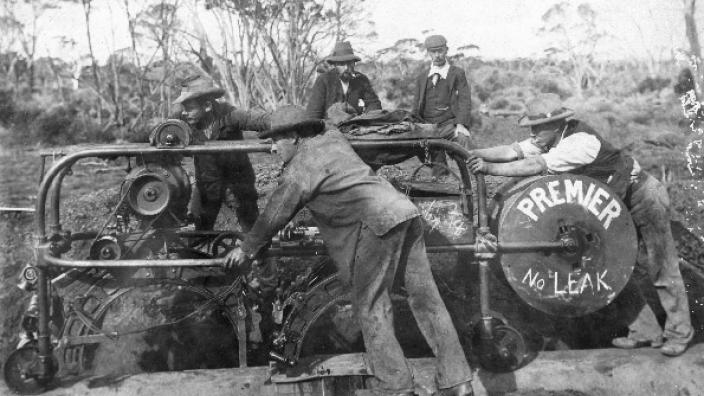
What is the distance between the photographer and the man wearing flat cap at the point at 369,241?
3666mm

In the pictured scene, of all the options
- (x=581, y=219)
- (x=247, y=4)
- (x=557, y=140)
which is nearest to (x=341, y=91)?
(x=557, y=140)

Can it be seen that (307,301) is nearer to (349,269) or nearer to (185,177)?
(349,269)

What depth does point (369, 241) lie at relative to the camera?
372cm

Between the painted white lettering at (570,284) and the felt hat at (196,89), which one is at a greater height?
the felt hat at (196,89)

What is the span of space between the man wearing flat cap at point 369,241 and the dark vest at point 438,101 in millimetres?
3550

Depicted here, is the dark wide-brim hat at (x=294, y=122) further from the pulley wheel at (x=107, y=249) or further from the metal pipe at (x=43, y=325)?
the metal pipe at (x=43, y=325)

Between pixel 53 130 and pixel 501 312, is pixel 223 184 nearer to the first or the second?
pixel 501 312

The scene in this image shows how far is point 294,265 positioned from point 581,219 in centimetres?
258

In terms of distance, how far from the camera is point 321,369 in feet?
13.2

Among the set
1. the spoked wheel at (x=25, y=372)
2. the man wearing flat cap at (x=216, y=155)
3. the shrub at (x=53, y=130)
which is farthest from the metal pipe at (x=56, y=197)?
the shrub at (x=53, y=130)

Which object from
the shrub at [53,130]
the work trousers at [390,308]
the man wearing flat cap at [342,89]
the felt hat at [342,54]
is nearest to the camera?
the work trousers at [390,308]

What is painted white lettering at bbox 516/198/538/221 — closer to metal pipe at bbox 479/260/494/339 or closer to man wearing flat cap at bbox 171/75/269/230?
metal pipe at bbox 479/260/494/339

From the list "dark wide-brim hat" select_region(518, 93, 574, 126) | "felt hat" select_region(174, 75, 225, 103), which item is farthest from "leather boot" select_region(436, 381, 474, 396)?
"felt hat" select_region(174, 75, 225, 103)

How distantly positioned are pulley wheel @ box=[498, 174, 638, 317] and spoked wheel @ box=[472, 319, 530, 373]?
0.97ft
